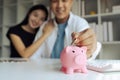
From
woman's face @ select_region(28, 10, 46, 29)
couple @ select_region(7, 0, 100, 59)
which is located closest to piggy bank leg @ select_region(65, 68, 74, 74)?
couple @ select_region(7, 0, 100, 59)

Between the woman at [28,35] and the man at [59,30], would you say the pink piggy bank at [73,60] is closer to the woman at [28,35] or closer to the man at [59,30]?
the man at [59,30]

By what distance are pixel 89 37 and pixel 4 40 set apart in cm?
85

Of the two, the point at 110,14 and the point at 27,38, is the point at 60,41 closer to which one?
the point at 27,38

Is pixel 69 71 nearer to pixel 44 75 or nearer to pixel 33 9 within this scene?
pixel 44 75

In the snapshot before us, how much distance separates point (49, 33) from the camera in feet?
3.51

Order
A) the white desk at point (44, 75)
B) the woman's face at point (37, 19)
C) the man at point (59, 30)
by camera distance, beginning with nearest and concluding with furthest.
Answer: the white desk at point (44, 75) < the man at point (59, 30) < the woman's face at point (37, 19)

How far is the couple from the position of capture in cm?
100

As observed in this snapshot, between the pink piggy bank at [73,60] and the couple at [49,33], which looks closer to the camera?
the pink piggy bank at [73,60]

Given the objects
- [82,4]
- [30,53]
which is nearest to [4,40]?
[30,53]

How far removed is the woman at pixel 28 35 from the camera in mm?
1088

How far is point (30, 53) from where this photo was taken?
1.08m

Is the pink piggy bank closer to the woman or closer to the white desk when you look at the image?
the white desk

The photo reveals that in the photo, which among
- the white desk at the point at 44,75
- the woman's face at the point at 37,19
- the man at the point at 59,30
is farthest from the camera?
the woman's face at the point at 37,19

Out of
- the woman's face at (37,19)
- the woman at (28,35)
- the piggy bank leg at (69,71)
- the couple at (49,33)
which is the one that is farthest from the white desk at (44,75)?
the woman's face at (37,19)
